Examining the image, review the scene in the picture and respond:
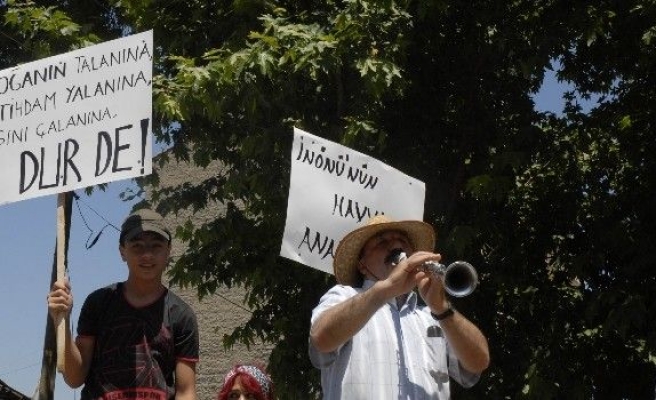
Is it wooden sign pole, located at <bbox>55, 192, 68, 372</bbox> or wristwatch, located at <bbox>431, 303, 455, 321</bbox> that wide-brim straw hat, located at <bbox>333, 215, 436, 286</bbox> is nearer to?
wristwatch, located at <bbox>431, 303, 455, 321</bbox>

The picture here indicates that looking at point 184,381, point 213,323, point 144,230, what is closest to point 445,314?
point 184,381

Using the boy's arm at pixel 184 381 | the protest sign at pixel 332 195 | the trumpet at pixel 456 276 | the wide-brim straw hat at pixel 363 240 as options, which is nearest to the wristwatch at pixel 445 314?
the trumpet at pixel 456 276

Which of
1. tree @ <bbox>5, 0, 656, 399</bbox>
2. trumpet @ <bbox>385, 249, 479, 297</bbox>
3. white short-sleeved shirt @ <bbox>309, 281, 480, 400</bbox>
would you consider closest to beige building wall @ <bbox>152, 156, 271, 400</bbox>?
tree @ <bbox>5, 0, 656, 399</bbox>

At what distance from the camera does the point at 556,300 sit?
1023 cm

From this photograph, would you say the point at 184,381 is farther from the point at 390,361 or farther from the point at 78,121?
the point at 78,121

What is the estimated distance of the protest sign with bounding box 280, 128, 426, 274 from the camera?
15.9ft

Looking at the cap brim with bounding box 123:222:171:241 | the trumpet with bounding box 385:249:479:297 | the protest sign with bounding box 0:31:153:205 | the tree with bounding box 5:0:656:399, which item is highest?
the tree with bounding box 5:0:656:399

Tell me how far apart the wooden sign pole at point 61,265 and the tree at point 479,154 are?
399cm

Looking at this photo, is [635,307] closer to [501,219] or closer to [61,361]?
[501,219]

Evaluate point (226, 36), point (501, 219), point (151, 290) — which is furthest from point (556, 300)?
point (151, 290)

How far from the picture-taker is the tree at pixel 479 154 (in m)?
9.14

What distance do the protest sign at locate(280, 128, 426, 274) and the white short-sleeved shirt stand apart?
988mm

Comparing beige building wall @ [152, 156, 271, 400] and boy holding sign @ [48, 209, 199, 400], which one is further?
beige building wall @ [152, 156, 271, 400]

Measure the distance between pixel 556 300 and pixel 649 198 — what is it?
3.96 ft
